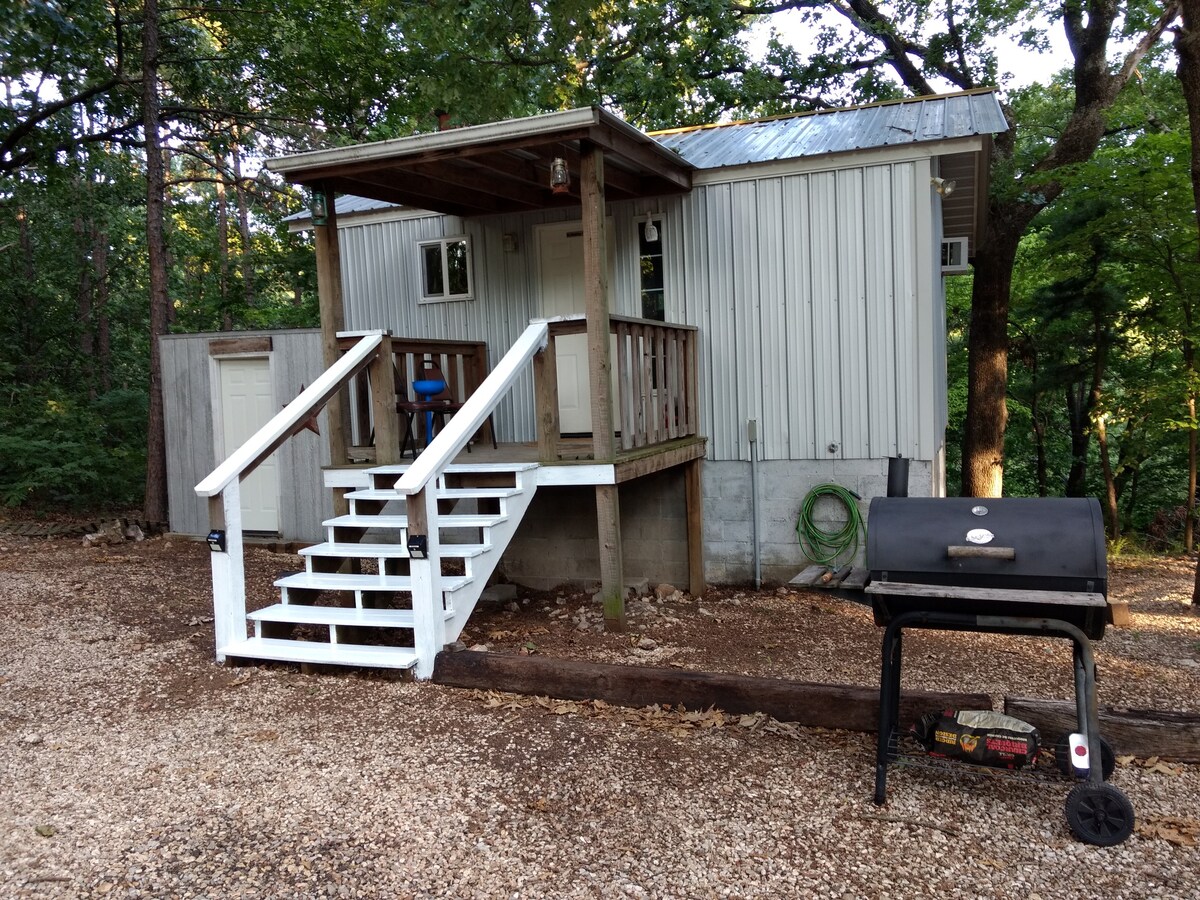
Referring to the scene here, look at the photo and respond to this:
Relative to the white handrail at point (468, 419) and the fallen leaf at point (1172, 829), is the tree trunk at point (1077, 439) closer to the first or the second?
the white handrail at point (468, 419)

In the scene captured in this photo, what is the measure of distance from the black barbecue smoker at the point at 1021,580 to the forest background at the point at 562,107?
9005 millimetres

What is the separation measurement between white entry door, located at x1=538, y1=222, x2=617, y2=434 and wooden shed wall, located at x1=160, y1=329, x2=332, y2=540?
272cm

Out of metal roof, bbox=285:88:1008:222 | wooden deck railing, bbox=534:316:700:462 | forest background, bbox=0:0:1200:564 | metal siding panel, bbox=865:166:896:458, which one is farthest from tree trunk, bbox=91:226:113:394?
metal siding panel, bbox=865:166:896:458

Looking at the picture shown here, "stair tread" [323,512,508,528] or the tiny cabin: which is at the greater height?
the tiny cabin

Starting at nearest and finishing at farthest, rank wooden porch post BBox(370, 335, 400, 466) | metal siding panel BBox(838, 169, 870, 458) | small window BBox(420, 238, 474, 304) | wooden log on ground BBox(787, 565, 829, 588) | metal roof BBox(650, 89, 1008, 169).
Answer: wooden porch post BBox(370, 335, 400, 466) < wooden log on ground BBox(787, 565, 829, 588) < metal roof BBox(650, 89, 1008, 169) < metal siding panel BBox(838, 169, 870, 458) < small window BBox(420, 238, 474, 304)

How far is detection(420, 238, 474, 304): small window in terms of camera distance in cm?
868

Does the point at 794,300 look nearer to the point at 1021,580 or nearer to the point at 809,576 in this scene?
the point at 809,576

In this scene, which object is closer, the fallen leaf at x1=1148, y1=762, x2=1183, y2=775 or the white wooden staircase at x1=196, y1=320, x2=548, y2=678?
the fallen leaf at x1=1148, y1=762, x2=1183, y2=775

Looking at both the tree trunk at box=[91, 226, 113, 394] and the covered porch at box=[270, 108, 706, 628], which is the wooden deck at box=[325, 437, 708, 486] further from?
the tree trunk at box=[91, 226, 113, 394]

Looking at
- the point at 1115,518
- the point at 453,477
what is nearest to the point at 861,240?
the point at 453,477

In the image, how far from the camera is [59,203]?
15336mm

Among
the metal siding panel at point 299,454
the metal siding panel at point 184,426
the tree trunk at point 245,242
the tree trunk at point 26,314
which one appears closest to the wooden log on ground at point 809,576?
the metal siding panel at point 299,454

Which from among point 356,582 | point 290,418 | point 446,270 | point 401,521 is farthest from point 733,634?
point 446,270

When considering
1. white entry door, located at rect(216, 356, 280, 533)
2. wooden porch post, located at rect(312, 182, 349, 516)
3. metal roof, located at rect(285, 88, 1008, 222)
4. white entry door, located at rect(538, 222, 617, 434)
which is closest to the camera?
metal roof, located at rect(285, 88, 1008, 222)
